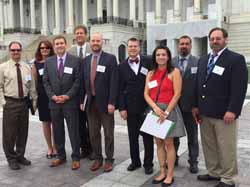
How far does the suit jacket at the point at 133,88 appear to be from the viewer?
18.5ft

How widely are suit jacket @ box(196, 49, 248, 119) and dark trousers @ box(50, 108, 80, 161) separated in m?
2.19

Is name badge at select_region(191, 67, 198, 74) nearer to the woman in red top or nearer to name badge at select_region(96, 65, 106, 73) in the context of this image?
the woman in red top

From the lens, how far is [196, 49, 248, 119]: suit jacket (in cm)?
480

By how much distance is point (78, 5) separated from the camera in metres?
53.0

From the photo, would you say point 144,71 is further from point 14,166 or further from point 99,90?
point 14,166

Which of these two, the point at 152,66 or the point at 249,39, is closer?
the point at 152,66

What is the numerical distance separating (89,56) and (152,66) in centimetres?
119

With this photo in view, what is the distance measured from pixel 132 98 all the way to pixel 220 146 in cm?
151

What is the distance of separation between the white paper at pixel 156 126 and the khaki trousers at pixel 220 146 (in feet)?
2.02

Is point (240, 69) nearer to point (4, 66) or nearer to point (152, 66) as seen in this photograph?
point (152, 66)

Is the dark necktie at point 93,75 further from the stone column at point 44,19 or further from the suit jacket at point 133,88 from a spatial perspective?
the stone column at point 44,19

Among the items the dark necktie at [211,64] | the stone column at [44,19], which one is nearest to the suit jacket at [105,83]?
the dark necktie at [211,64]

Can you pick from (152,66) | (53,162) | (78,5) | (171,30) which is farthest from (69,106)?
(78,5)

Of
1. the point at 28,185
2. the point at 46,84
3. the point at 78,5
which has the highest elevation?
the point at 78,5
